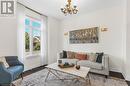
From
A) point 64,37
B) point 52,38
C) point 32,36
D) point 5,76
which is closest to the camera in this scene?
point 5,76

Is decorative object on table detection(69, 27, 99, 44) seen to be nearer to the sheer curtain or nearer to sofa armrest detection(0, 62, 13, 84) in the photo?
the sheer curtain

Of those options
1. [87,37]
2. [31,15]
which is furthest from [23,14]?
[87,37]

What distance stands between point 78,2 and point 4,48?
3.18 m

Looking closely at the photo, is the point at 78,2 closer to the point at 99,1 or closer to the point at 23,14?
the point at 99,1

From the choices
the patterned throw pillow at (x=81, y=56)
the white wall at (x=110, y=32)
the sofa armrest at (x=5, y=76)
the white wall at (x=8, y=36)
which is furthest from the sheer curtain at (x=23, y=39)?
the white wall at (x=110, y=32)

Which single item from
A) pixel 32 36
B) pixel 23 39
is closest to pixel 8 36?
pixel 23 39

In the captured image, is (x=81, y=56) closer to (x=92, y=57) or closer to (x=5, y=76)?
(x=92, y=57)

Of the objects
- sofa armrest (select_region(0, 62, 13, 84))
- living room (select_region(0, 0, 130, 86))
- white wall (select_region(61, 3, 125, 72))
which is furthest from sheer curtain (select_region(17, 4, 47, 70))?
white wall (select_region(61, 3, 125, 72))

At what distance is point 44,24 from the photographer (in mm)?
5102

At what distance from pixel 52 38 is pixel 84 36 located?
70.7 inches

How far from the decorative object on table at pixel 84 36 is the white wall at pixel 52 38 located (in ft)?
3.02

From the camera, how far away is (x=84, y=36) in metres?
4.73

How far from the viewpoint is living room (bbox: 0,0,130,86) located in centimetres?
312

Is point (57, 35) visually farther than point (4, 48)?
Yes
